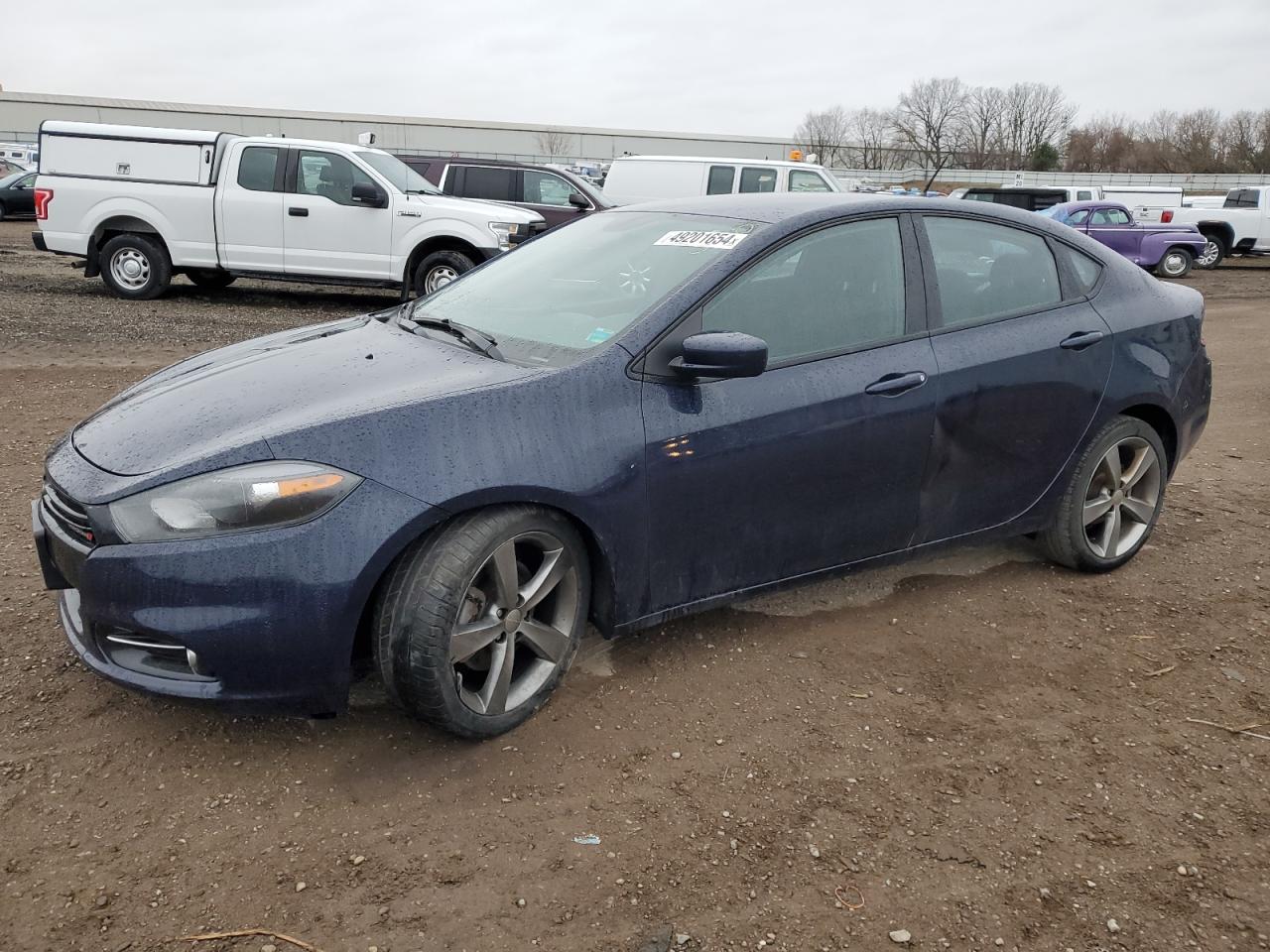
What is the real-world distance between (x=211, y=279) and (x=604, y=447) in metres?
11.7

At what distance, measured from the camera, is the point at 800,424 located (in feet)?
10.9

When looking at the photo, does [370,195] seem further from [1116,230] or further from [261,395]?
[1116,230]

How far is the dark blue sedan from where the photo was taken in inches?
103

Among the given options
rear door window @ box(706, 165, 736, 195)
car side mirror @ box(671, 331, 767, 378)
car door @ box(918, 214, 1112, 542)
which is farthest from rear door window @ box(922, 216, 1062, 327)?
rear door window @ box(706, 165, 736, 195)

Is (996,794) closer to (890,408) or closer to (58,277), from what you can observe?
(890,408)

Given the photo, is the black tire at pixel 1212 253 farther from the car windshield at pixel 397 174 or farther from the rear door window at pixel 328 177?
the rear door window at pixel 328 177

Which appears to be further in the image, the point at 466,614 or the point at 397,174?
the point at 397,174

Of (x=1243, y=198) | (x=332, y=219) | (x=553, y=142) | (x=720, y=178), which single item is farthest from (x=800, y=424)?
(x=553, y=142)

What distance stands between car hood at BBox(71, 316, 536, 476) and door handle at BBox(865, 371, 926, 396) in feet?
4.04

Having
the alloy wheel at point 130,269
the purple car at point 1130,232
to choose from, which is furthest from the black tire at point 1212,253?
the alloy wheel at point 130,269

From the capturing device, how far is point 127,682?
8.80ft

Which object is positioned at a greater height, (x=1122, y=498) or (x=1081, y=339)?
(x=1081, y=339)

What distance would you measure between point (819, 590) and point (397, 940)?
7.88ft

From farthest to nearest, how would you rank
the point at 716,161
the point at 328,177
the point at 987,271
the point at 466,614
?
the point at 716,161, the point at 328,177, the point at 987,271, the point at 466,614
